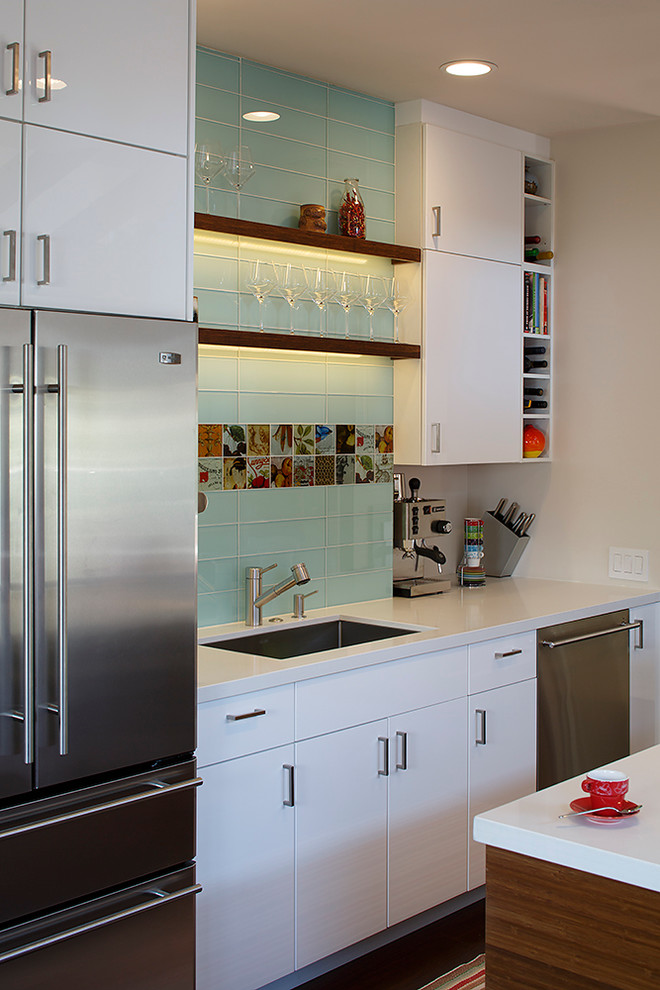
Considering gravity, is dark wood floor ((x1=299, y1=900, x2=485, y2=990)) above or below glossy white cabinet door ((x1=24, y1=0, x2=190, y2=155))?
below

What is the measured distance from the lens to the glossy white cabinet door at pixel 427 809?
313 cm

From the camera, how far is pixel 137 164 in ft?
7.61

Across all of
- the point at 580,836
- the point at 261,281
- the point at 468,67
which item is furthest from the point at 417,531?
the point at 580,836

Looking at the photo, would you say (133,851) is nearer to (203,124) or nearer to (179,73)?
(179,73)

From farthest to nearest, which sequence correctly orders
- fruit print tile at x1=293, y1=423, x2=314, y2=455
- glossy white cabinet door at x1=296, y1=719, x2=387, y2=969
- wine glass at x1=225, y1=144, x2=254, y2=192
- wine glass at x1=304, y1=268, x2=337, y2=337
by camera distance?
fruit print tile at x1=293, y1=423, x2=314, y2=455 → wine glass at x1=304, y1=268, x2=337, y2=337 → wine glass at x1=225, y1=144, x2=254, y2=192 → glossy white cabinet door at x1=296, y1=719, x2=387, y2=969

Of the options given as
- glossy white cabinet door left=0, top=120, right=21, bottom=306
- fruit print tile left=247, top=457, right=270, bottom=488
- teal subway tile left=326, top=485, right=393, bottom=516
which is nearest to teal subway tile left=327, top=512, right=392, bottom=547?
teal subway tile left=326, top=485, right=393, bottom=516

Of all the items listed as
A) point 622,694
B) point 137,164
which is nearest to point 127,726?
point 137,164

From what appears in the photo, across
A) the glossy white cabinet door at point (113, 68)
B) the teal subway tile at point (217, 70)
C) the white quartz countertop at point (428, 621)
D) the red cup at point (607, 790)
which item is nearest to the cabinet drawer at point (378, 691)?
the white quartz countertop at point (428, 621)

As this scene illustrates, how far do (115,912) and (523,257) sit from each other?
115 inches

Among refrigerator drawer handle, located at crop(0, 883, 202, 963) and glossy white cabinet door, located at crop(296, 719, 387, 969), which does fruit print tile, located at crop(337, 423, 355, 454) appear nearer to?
glossy white cabinet door, located at crop(296, 719, 387, 969)

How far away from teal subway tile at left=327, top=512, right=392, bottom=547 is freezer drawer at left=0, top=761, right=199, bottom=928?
140cm

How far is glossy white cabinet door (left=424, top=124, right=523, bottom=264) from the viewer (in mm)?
3781

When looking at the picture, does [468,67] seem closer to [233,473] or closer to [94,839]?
[233,473]

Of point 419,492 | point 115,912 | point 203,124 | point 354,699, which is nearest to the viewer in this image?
point 115,912
